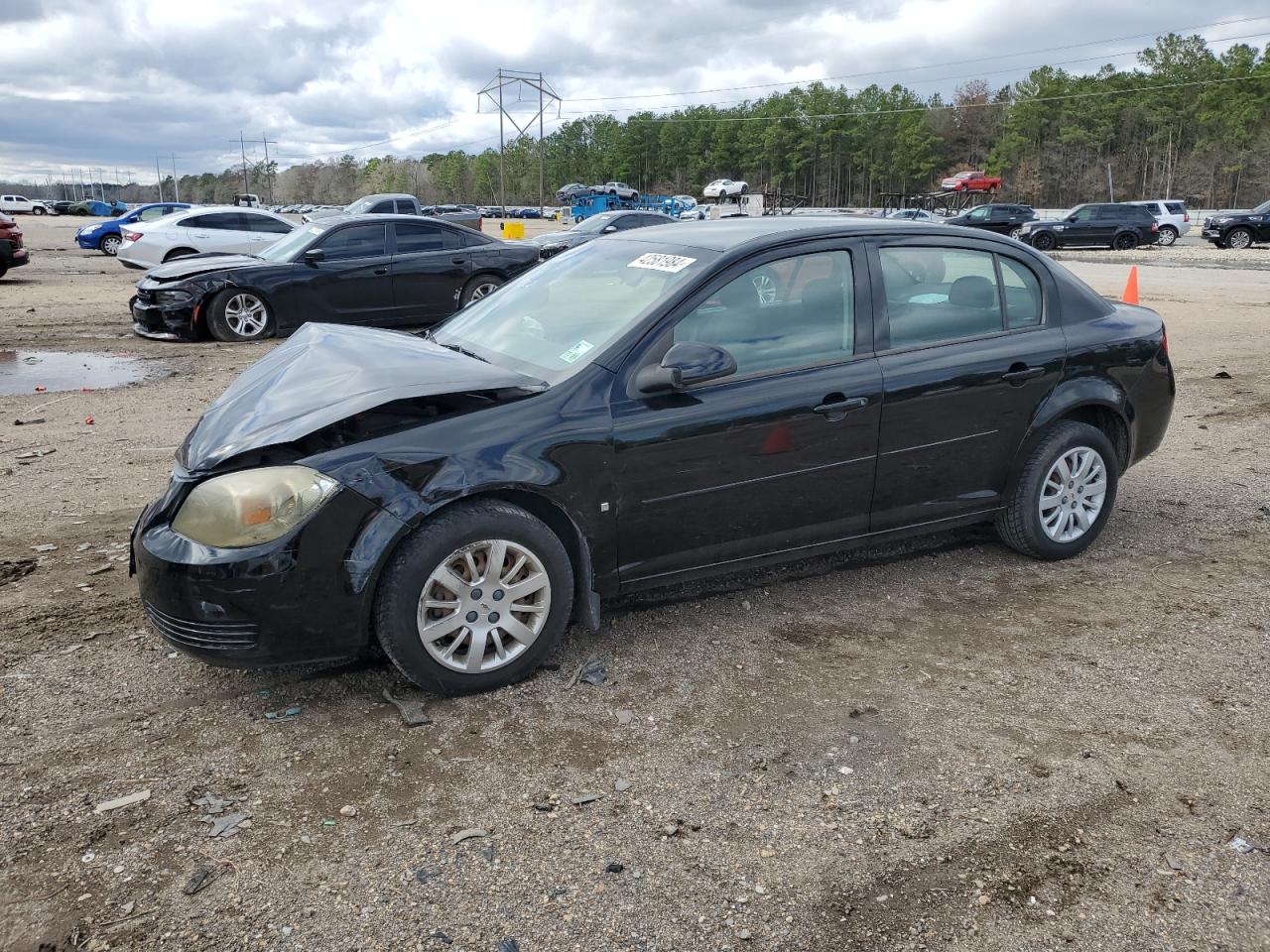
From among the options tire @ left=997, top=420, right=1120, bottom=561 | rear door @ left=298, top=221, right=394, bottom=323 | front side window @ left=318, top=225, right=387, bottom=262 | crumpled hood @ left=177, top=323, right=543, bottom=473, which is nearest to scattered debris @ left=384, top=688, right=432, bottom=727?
crumpled hood @ left=177, top=323, right=543, bottom=473

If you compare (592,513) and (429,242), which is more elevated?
(429,242)

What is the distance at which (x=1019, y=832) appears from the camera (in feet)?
9.52

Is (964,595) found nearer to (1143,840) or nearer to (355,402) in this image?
(1143,840)

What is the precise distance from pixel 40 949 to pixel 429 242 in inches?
427

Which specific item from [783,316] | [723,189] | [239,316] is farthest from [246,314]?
[723,189]

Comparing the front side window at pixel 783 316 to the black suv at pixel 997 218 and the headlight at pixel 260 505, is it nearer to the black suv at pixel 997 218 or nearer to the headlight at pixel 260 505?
the headlight at pixel 260 505

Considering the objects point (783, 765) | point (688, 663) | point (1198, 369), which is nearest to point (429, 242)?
point (1198, 369)

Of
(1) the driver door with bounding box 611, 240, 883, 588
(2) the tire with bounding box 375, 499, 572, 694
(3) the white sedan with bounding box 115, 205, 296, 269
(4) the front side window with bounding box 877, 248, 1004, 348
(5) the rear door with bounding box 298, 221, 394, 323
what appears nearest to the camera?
(2) the tire with bounding box 375, 499, 572, 694

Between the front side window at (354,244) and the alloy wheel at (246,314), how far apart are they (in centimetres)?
99

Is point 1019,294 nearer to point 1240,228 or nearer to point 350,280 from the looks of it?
point 350,280

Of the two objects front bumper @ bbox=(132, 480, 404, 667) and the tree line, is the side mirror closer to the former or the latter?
front bumper @ bbox=(132, 480, 404, 667)

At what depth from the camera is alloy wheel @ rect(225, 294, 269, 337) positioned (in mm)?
11633

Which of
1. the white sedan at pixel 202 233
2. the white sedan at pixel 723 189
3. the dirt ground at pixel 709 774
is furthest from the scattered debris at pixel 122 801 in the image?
the white sedan at pixel 723 189

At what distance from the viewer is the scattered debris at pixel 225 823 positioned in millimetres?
2850
